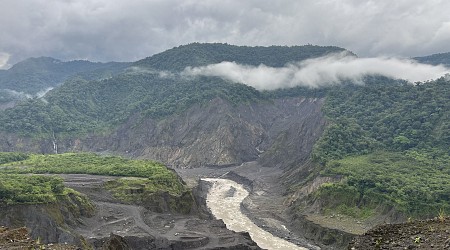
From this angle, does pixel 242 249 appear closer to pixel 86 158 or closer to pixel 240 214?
pixel 240 214

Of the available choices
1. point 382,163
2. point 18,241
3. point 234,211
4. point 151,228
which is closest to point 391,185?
point 382,163

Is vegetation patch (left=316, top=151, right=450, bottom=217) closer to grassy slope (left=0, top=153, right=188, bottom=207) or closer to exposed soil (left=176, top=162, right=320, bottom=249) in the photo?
exposed soil (left=176, top=162, right=320, bottom=249)

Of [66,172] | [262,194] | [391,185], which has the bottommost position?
[262,194]

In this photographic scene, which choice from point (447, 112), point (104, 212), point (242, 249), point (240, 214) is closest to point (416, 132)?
point (447, 112)

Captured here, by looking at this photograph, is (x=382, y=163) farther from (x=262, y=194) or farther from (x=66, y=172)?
(x=66, y=172)

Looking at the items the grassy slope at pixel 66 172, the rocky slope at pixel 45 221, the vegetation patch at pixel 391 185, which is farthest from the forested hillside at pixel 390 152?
the rocky slope at pixel 45 221

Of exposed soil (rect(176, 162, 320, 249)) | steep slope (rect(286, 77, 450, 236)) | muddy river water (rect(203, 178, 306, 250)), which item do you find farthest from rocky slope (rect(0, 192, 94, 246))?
steep slope (rect(286, 77, 450, 236))
